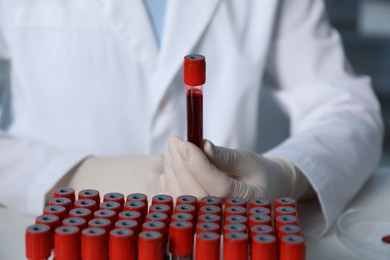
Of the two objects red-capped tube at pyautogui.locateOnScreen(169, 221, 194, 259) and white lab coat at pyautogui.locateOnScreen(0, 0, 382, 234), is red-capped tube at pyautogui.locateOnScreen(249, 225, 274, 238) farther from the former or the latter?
white lab coat at pyautogui.locateOnScreen(0, 0, 382, 234)


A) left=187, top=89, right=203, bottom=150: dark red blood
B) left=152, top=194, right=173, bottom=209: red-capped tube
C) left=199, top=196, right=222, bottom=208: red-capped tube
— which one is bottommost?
left=199, top=196, right=222, bottom=208: red-capped tube

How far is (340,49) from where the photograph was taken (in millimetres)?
1270

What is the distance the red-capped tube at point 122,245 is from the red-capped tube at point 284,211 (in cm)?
15

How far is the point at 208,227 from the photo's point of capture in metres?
0.68

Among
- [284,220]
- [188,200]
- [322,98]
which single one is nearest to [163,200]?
[188,200]

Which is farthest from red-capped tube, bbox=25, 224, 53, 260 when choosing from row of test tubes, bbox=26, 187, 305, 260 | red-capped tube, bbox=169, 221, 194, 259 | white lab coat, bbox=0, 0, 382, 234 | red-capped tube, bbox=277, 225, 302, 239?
white lab coat, bbox=0, 0, 382, 234

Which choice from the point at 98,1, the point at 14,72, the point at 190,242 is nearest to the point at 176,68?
the point at 98,1

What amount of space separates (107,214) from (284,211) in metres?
0.18

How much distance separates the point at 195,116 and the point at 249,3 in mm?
510

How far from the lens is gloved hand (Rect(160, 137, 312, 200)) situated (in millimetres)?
791

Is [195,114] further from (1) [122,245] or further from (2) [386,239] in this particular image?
(2) [386,239]

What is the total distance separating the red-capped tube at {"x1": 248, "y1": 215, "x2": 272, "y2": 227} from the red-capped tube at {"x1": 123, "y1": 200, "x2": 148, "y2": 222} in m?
0.11

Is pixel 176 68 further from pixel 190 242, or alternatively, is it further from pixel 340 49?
pixel 190 242

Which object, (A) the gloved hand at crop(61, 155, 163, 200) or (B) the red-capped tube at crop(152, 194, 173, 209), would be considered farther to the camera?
(A) the gloved hand at crop(61, 155, 163, 200)
